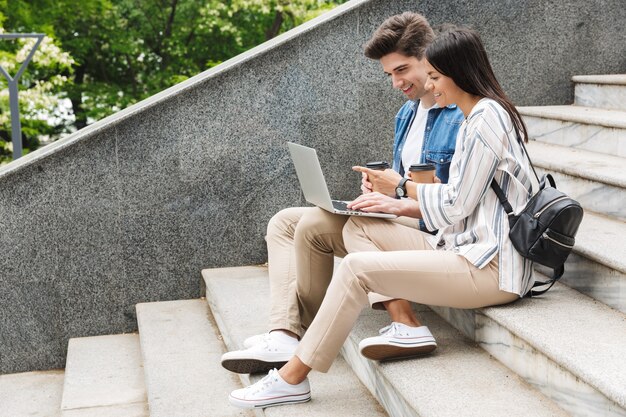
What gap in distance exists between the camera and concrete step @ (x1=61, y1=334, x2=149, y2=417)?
13.0 ft

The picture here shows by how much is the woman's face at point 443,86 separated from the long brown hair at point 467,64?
0.06 feet

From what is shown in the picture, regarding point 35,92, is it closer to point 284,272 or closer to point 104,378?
point 104,378

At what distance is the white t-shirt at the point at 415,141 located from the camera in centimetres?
Result: 363

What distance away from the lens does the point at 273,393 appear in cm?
303

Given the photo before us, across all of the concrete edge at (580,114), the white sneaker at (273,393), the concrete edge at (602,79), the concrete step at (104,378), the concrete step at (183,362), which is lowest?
the concrete step at (104,378)

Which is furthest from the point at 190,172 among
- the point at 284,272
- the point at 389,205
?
the point at 389,205

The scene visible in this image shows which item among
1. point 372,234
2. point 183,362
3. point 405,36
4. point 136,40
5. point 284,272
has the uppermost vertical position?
point 136,40

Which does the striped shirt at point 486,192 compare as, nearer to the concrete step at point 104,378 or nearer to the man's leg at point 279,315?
the man's leg at point 279,315

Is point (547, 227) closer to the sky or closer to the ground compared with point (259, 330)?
closer to the sky

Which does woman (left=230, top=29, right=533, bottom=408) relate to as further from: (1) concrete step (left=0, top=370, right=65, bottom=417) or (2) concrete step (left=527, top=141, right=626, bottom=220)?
A: (1) concrete step (left=0, top=370, right=65, bottom=417)

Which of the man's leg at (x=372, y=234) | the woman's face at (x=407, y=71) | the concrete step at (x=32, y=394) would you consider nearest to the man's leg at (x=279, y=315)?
the man's leg at (x=372, y=234)

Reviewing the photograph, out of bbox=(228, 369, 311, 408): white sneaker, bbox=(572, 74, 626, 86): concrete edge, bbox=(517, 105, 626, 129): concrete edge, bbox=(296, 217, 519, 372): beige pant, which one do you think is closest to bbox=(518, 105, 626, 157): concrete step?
bbox=(517, 105, 626, 129): concrete edge

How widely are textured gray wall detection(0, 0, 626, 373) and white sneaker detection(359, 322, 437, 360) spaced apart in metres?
2.20

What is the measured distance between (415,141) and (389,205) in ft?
1.93
